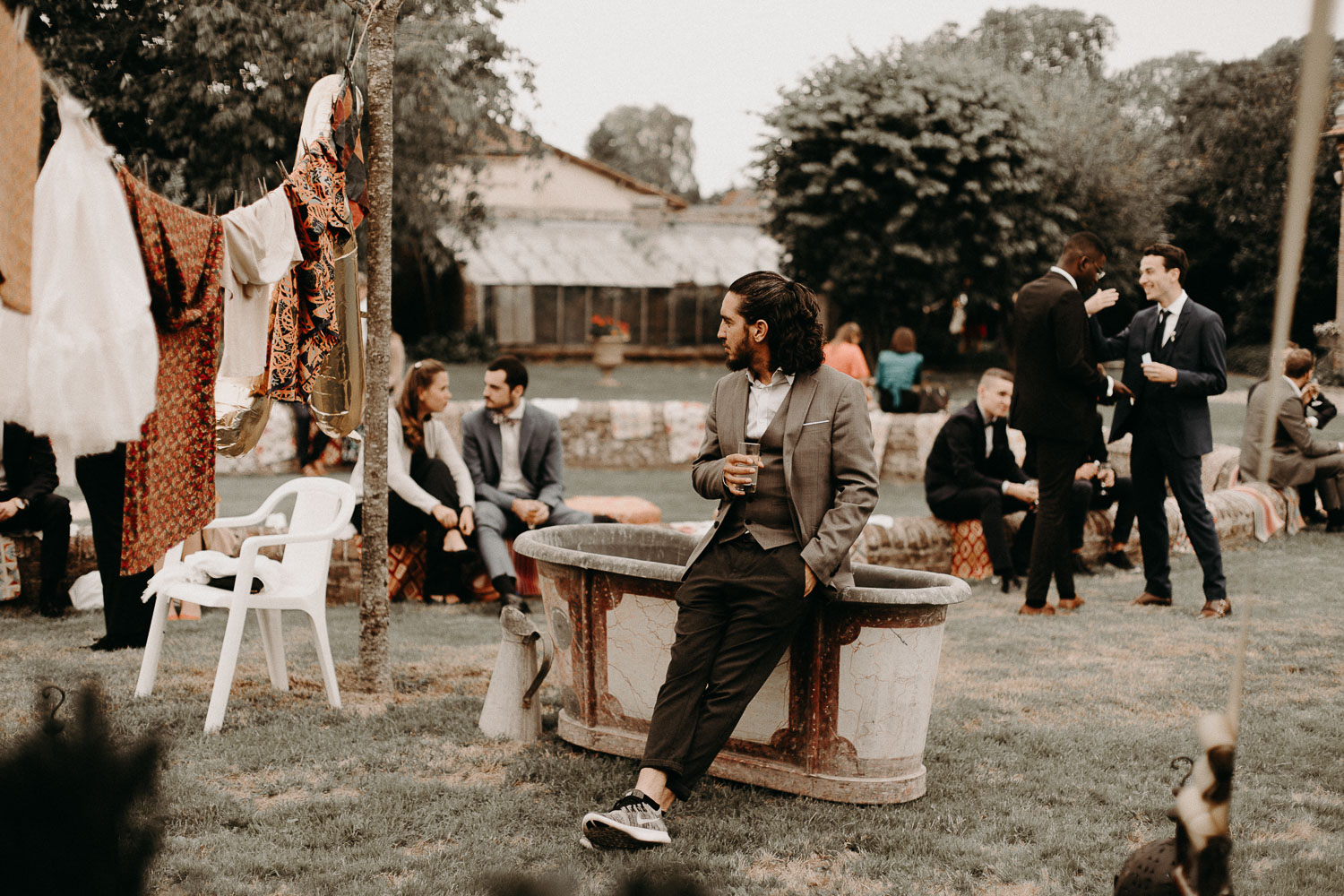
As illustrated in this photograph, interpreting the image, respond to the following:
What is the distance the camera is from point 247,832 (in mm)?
3359

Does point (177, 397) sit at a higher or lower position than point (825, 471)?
higher

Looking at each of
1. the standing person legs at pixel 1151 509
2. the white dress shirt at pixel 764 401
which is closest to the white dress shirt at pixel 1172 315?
the standing person legs at pixel 1151 509

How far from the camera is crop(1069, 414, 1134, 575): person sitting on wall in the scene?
723 cm

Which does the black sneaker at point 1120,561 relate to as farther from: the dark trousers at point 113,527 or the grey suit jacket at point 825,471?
the dark trousers at point 113,527

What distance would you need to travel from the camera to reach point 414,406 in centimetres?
Result: 668

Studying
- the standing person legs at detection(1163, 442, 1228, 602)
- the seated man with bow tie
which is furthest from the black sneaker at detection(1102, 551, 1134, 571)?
the seated man with bow tie

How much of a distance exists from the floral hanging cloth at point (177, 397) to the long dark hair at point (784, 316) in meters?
1.72

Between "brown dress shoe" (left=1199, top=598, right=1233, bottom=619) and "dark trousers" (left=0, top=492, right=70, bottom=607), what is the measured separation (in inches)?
247

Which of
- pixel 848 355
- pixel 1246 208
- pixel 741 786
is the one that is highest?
pixel 1246 208

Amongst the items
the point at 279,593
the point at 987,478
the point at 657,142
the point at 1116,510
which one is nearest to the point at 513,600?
the point at 279,593

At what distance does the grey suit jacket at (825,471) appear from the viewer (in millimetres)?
3504

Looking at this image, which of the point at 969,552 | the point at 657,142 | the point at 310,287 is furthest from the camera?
the point at 657,142

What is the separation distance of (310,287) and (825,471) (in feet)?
6.58

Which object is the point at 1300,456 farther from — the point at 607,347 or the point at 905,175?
the point at 607,347
